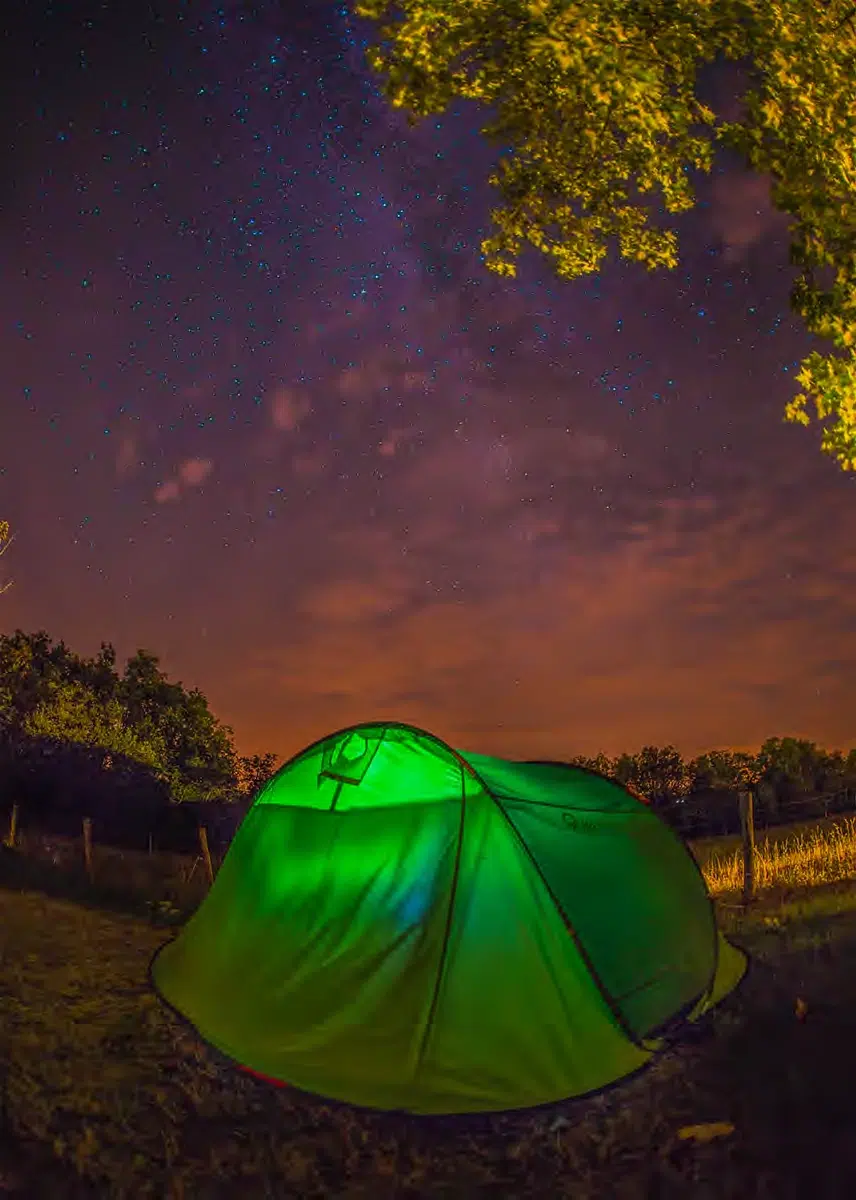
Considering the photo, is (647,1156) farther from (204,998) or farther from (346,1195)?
(204,998)

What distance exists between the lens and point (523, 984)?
5.48 meters

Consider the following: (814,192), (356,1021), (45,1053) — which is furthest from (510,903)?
(814,192)

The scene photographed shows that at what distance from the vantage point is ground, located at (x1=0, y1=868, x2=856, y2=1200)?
4559mm

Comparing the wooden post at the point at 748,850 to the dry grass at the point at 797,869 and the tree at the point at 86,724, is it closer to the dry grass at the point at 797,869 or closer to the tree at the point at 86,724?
the dry grass at the point at 797,869

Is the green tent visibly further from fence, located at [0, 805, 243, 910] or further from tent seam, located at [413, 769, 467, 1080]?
fence, located at [0, 805, 243, 910]

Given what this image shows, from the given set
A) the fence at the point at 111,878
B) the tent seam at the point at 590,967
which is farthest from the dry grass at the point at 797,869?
the fence at the point at 111,878

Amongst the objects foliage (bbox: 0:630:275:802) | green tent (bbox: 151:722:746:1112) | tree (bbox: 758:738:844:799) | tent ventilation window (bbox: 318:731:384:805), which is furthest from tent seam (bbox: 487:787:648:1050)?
tree (bbox: 758:738:844:799)

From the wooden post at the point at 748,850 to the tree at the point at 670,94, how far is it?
206 inches

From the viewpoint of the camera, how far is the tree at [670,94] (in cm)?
832

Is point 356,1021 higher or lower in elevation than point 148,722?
lower

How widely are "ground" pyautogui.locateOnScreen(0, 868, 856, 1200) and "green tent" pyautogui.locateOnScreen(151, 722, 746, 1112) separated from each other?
0.22 metres

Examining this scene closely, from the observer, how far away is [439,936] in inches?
221

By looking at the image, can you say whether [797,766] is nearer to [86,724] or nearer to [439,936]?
[86,724]

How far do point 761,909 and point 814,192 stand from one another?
329 inches
